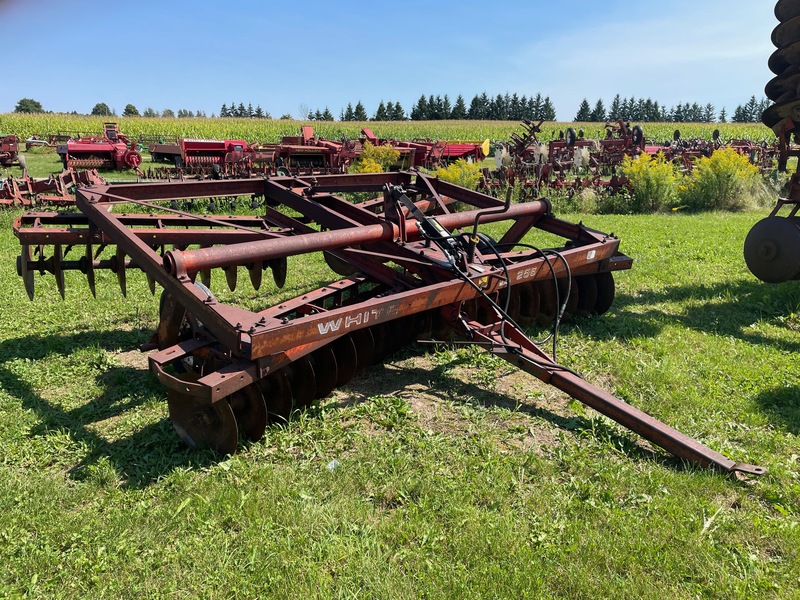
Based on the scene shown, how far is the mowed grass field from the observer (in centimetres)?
234

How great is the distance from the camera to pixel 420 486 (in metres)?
2.93

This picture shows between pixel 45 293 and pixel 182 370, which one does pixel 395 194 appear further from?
pixel 45 293

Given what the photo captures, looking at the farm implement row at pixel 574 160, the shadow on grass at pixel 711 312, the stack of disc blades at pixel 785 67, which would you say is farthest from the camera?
the farm implement row at pixel 574 160

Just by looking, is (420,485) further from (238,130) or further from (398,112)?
(398,112)

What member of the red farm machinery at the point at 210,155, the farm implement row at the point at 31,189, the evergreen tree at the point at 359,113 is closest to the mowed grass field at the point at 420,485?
the farm implement row at the point at 31,189

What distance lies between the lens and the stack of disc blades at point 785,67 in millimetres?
5344

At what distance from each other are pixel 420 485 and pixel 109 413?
2.16m

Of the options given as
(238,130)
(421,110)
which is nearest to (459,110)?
(421,110)

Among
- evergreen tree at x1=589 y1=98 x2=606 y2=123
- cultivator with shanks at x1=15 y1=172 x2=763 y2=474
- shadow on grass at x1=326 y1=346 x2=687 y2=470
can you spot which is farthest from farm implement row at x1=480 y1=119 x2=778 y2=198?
evergreen tree at x1=589 y1=98 x2=606 y2=123

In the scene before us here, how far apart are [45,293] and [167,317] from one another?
3382 millimetres

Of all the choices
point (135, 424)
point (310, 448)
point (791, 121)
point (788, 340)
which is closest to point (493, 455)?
point (310, 448)

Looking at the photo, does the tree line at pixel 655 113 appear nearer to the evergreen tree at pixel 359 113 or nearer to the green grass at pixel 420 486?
the evergreen tree at pixel 359 113

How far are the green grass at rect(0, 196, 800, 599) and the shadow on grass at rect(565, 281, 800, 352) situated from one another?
24 centimetres

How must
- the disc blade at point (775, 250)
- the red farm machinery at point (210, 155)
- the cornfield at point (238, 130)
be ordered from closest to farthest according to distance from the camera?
the disc blade at point (775, 250) → the red farm machinery at point (210, 155) → the cornfield at point (238, 130)
